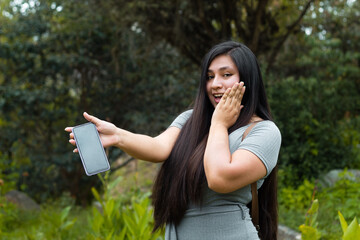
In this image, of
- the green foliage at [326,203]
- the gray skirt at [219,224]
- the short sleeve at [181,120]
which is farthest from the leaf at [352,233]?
the green foliage at [326,203]

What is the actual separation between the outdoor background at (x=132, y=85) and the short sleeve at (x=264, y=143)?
3.86 m

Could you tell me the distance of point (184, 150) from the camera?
1866mm

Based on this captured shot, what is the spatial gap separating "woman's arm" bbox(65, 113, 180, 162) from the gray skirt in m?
0.29

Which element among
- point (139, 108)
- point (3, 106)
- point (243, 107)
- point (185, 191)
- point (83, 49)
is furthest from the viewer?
point (139, 108)

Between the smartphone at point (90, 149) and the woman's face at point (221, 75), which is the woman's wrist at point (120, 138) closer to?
the smartphone at point (90, 149)

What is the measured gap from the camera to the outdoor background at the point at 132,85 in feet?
19.5

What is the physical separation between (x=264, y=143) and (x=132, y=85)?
5.38 meters

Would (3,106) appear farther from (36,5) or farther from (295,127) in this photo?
(295,127)

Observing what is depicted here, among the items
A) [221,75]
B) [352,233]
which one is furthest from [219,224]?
[221,75]

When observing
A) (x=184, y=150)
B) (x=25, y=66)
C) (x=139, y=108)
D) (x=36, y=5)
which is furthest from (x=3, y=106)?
(x=184, y=150)

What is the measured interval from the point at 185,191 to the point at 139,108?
509 centimetres

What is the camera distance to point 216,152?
63.5 inches

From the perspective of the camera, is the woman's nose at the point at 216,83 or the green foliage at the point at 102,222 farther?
the green foliage at the point at 102,222

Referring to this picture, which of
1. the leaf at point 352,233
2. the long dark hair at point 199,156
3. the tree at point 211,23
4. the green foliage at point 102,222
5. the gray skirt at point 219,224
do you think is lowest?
the green foliage at point 102,222
